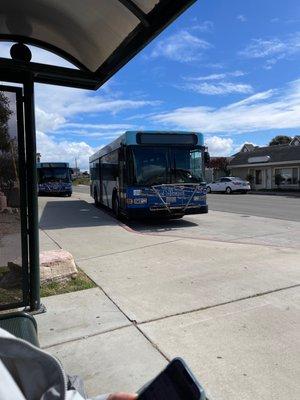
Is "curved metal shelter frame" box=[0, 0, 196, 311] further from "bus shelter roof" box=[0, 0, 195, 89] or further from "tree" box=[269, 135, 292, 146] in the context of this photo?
"tree" box=[269, 135, 292, 146]

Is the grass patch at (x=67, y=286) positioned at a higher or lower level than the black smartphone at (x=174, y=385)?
lower

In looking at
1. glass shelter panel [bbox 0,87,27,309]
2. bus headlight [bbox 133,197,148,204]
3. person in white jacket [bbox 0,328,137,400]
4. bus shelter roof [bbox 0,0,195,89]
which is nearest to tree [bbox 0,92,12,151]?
glass shelter panel [bbox 0,87,27,309]

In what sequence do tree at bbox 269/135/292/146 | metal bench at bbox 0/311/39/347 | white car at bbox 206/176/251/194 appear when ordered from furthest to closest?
tree at bbox 269/135/292/146
white car at bbox 206/176/251/194
metal bench at bbox 0/311/39/347

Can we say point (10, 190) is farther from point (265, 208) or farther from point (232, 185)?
point (232, 185)

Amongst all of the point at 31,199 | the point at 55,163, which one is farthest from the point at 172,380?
the point at 55,163

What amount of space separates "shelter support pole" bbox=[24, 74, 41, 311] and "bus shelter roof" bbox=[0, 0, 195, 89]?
26 cm

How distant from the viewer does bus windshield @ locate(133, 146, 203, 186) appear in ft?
42.7

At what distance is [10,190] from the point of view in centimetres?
479

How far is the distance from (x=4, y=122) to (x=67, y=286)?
2532 mm

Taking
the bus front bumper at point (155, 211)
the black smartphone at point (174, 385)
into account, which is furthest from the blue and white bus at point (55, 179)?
the black smartphone at point (174, 385)

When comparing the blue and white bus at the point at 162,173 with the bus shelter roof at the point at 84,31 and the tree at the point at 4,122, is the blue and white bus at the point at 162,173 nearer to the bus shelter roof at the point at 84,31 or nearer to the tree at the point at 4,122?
the bus shelter roof at the point at 84,31

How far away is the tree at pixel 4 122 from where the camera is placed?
459cm

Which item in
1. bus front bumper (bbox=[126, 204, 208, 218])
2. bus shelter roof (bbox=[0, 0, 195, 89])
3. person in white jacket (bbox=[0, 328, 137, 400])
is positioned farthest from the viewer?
bus front bumper (bbox=[126, 204, 208, 218])

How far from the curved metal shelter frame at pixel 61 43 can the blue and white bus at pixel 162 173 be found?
7904mm
